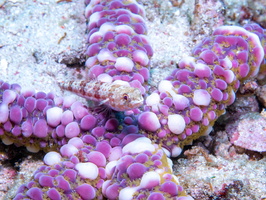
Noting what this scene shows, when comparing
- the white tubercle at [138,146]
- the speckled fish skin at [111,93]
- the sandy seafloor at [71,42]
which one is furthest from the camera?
the sandy seafloor at [71,42]

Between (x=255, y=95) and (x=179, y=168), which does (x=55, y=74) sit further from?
(x=255, y=95)

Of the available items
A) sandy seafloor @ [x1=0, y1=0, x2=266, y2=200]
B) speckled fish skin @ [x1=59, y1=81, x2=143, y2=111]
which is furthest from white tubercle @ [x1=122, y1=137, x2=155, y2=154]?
sandy seafloor @ [x1=0, y1=0, x2=266, y2=200]

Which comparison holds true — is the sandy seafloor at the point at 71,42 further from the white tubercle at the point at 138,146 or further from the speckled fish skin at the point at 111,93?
the speckled fish skin at the point at 111,93

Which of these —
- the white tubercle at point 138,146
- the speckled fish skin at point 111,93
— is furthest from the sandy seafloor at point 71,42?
the speckled fish skin at point 111,93

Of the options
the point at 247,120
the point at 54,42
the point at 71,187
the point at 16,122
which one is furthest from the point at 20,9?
the point at 247,120

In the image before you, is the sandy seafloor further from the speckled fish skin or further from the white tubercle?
the speckled fish skin

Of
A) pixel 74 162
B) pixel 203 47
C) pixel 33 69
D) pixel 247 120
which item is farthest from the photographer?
pixel 33 69

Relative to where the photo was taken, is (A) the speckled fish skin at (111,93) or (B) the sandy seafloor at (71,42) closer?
(A) the speckled fish skin at (111,93)

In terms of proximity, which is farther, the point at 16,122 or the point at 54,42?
the point at 54,42
